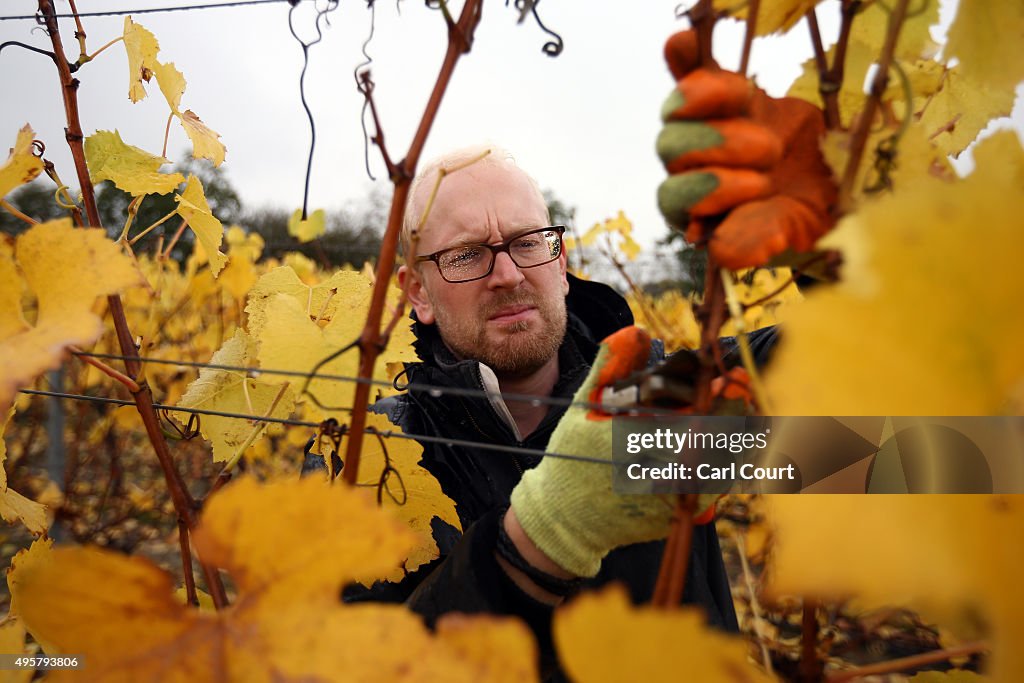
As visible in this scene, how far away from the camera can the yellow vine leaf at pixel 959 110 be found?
662 millimetres

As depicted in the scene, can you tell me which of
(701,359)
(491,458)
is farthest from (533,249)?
(701,359)

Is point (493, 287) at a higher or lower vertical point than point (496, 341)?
higher

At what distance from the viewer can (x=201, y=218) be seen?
0.89 m

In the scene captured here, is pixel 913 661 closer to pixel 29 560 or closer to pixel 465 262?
pixel 29 560

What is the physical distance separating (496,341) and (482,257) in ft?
0.76

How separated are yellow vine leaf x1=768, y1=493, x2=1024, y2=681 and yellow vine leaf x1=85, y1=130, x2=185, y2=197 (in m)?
0.86

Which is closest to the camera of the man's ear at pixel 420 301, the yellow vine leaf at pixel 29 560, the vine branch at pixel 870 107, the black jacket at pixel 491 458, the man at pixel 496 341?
the vine branch at pixel 870 107

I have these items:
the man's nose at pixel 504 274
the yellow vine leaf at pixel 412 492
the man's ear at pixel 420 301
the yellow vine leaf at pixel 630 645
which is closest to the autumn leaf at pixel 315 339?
the yellow vine leaf at pixel 412 492

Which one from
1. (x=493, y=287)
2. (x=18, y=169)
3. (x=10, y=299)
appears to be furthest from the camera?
(x=493, y=287)

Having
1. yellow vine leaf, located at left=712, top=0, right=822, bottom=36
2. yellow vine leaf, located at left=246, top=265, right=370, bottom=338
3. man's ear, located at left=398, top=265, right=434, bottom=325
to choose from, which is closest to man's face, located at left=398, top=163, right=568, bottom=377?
man's ear, located at left=398, top=265, right=434, bottom=325

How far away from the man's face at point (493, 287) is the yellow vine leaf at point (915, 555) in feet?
4.50

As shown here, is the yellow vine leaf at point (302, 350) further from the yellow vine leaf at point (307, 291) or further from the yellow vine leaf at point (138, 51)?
the yellow vine leaf at point (138, 51)

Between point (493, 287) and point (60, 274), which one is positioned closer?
point (60, 274)

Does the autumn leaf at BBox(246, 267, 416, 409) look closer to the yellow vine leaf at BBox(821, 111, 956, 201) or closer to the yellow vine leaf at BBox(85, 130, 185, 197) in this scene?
the yellow vine leaf at BBox(85, 130, 185, 197)
